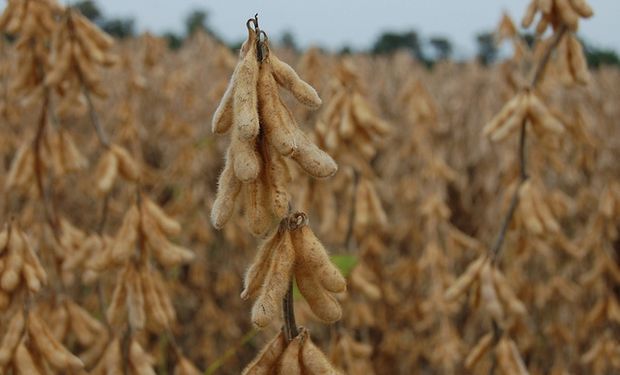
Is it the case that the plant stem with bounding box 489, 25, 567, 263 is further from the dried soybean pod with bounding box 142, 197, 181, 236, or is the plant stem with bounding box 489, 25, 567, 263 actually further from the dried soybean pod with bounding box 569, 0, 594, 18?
the dried soybean pod with bounding box 142, 197, 181, 236

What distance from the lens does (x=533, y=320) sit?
3.58 metres

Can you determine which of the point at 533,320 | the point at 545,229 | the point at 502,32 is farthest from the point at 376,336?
the point at 545,229

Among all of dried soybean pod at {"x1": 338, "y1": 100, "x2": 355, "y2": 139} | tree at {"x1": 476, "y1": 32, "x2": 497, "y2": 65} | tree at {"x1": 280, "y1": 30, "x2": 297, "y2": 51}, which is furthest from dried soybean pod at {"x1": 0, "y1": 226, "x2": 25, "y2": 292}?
tree at {"x1": 280, "y1": 30, "x2": 297, "y2": 51}

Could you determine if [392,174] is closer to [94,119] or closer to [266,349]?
[94,119]

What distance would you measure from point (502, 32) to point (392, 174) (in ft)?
5.80

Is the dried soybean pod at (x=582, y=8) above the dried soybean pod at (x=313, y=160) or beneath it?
above

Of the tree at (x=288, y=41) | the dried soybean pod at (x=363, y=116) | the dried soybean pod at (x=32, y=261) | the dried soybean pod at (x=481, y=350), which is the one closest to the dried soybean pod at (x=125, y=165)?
the dried soybean pod at (x=32, y=261)

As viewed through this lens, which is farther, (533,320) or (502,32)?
(533,320)

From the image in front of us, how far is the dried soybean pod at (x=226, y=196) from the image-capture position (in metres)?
0.88

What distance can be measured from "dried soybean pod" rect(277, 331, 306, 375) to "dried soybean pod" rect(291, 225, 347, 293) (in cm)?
7

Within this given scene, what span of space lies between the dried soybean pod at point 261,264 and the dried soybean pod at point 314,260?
3cm

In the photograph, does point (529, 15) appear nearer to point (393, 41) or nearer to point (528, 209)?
point (528, 209)

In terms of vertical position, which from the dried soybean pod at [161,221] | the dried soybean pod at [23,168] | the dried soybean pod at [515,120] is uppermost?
the dried soybean pod at [515,120]

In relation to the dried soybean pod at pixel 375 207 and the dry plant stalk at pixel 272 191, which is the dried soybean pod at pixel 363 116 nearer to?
the dried soybean pod at pixel 375 207
